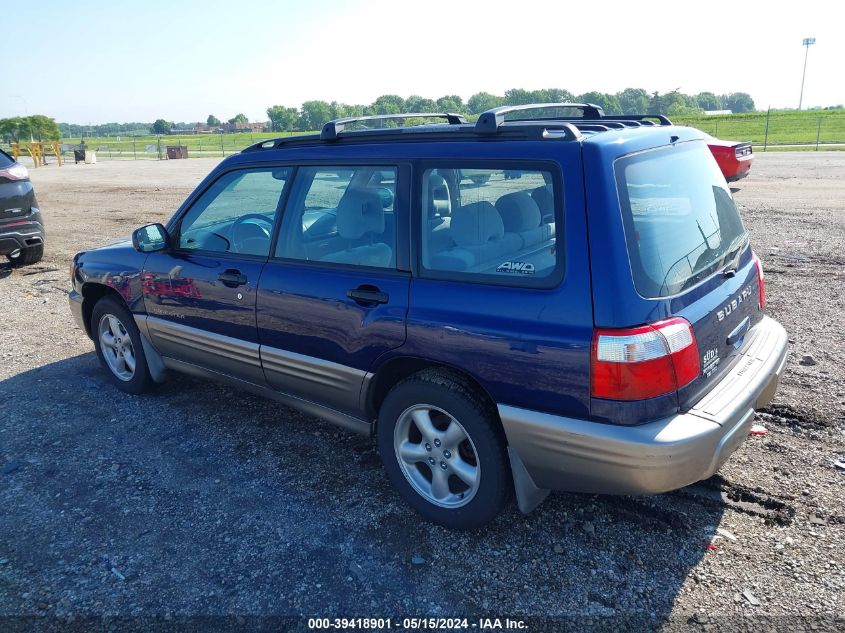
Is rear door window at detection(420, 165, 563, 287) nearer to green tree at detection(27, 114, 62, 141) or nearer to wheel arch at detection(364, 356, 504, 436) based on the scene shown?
wheel arch at detection(364, 356, 504, 436)

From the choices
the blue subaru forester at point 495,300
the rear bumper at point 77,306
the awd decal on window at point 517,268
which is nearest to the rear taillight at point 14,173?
the rear bumper at point 77,306

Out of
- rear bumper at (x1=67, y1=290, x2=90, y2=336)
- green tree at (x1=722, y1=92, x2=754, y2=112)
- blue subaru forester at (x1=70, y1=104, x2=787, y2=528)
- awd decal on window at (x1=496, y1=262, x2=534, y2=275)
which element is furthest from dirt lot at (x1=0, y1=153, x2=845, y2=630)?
green tree at (x1=722, y1=92, x2=754, y2=112)

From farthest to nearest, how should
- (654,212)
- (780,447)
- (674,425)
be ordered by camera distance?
(780,447) < (654,212) < (674,425)

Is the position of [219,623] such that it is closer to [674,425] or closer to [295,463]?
[295,463]

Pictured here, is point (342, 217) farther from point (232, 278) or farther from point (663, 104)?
point (663, 104)

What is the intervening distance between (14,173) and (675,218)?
8.74 meters

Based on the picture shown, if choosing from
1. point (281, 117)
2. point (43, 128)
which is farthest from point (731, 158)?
point (43, 128)

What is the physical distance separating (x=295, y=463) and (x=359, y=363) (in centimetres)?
95

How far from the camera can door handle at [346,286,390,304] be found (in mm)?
3269

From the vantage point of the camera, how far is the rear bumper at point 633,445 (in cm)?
262

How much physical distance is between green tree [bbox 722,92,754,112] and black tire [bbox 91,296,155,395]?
91.4 metres

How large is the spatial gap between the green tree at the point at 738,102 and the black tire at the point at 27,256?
3493 inches

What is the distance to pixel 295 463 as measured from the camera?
3.99 meters

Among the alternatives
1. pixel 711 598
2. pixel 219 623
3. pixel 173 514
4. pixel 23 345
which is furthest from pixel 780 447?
pixel 23 345
